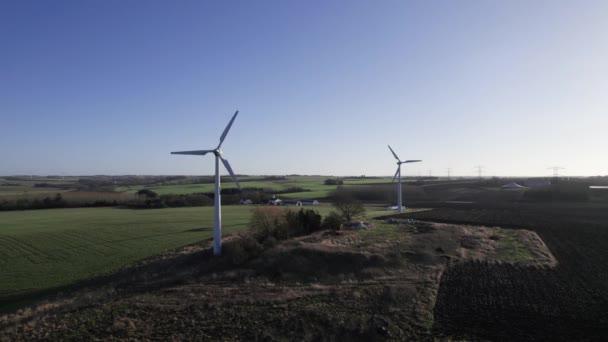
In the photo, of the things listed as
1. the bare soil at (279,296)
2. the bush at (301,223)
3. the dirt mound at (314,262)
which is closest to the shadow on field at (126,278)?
the bare soil at (279,296)

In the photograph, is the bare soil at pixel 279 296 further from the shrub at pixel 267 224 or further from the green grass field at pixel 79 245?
the shrub at pixel 267 224

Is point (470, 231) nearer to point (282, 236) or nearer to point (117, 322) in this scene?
point (282, 236)

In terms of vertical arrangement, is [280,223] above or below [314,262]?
above

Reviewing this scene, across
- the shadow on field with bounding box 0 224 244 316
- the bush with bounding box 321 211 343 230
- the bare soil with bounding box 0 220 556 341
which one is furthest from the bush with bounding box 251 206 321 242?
the shadow on field with bounding box 0 224 244 316

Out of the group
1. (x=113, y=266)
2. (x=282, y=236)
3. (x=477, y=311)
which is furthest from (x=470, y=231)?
(x=113, y=266)

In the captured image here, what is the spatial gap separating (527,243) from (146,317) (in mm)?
34338

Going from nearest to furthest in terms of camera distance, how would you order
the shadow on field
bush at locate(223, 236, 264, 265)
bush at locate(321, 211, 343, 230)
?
1. the shadow on field
2. bush at locate(223, 236, 264, 265)
3. bush at locate(321, 211, 343, 230)

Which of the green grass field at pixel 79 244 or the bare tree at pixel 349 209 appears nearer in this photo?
the green grass field at pixel 79 244

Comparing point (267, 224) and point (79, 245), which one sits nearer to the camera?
point (79, 245)

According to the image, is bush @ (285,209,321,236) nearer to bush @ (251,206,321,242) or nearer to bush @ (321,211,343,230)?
bush @ (251,206,321,242)

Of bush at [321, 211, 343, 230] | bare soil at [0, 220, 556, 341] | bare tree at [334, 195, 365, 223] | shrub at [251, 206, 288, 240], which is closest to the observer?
bare soil at [0, 220, 556, 341]

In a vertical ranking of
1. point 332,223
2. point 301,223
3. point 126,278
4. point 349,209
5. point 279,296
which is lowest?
point 279,296

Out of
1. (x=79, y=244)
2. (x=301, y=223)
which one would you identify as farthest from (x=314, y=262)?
(x=79, y=244)

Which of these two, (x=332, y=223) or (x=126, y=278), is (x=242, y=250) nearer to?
(x=126, y=278)
